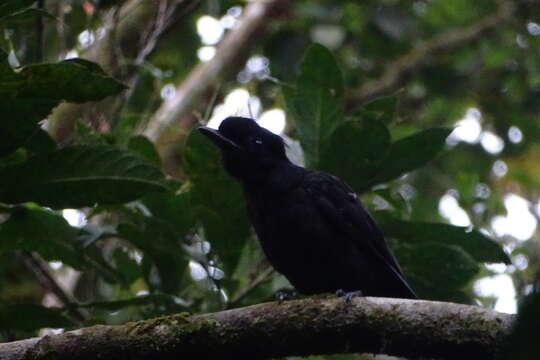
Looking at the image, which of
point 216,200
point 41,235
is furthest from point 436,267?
point 41,235

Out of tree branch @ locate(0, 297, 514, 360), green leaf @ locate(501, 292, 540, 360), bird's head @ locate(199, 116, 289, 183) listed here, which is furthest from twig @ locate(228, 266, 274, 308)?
green leaf @ locate(501, 292, 540, 360)

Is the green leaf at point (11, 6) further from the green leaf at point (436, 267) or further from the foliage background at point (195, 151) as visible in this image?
the green leaf at point (436, 267)

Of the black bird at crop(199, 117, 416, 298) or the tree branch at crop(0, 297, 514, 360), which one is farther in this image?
the black bird at crop(199, 117, 416, 298)

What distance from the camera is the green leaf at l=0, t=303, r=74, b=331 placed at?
3.83 metres

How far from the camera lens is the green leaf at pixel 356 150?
4074 millimetres

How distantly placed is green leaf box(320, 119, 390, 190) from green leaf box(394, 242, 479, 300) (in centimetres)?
44

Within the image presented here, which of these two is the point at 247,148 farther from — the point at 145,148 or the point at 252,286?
the point at 252,286

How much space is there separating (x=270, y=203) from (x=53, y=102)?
116 centimetres

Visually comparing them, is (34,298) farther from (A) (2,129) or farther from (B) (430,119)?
(B) (430,119)

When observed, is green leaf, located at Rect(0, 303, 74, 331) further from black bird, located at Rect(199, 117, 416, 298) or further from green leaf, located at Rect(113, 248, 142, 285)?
black bird, located at Rect(199, 117, 416, 298)

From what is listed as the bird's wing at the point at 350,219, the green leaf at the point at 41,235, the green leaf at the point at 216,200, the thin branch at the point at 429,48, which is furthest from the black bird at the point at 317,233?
the thin branch at the point at 429,48

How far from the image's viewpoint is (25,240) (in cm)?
377

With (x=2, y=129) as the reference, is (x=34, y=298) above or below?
below

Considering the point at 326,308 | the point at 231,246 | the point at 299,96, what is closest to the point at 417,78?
the point at 299,96
